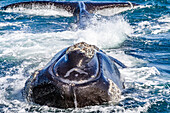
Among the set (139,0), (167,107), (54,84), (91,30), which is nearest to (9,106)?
(54,84)

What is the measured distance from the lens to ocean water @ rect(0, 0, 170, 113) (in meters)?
5.66

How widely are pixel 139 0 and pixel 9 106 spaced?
1947cm

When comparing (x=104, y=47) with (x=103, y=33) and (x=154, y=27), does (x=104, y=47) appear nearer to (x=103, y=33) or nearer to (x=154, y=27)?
(x=103, y=33)

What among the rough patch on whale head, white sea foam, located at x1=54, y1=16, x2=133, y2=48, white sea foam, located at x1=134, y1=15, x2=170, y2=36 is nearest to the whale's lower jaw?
the rough patch on whale head

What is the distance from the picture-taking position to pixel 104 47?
420 inches

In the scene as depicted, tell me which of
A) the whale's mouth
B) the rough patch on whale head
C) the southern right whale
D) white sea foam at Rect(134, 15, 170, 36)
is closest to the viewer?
the whale's mouth

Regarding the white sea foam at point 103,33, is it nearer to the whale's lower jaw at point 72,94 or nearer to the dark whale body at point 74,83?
the dark whale body at point 74,83

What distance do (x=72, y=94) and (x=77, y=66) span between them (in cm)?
54

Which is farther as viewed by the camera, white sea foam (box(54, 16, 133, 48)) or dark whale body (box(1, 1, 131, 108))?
white sea foam (box(54, 16, 133, 48))

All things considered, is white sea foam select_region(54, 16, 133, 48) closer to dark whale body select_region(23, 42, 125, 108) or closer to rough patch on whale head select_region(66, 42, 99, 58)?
rough patch on whale head select_region(66, 42, 99, 58)

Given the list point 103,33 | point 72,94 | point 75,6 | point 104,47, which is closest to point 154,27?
point 103,33

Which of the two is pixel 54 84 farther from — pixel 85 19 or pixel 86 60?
pixel 85 19

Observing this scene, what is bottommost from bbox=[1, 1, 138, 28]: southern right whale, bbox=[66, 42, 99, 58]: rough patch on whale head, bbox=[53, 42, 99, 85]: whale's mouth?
bbox=[53, 42, 99, 85]: whale's mouth

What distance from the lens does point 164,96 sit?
6102mm
